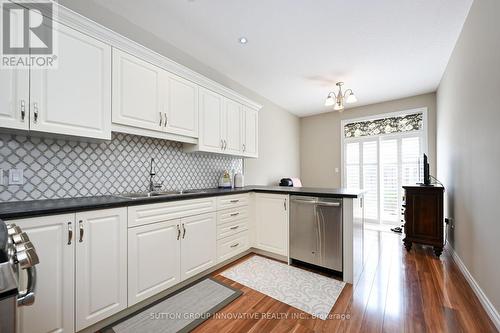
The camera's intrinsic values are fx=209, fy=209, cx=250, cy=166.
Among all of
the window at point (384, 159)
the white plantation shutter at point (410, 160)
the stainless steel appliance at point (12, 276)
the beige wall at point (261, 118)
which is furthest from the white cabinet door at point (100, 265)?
the white plantation shutter at point (410, 160)

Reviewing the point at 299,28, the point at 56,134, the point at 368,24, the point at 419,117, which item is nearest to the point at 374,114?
the point at 419,117

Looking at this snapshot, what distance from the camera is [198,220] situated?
2.23 meters

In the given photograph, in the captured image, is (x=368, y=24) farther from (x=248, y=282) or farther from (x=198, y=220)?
(x=248, y=282)

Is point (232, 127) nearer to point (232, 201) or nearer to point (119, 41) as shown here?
point (232, 201)

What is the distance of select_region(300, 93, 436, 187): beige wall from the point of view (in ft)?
15.9

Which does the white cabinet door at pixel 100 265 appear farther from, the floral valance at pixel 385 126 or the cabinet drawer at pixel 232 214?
the floral valance at pixel 385 126

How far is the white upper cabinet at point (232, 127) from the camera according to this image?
9.80ft

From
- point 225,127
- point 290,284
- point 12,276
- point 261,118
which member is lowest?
point 290,284

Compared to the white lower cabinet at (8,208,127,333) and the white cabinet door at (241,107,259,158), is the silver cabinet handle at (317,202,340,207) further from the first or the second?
the white lower cabinet at (8,208,127,333)

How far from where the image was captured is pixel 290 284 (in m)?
2.16

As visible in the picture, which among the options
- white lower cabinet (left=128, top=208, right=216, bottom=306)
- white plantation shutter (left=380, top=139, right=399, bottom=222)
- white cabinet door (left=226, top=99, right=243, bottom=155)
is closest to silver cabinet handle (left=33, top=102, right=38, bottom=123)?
white lower cabinet (left=128, top=208, right=216, bottom=306)

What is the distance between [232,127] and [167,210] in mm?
1597

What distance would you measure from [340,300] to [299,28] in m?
2.82

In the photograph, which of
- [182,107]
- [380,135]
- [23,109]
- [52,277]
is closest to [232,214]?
[182,107]
